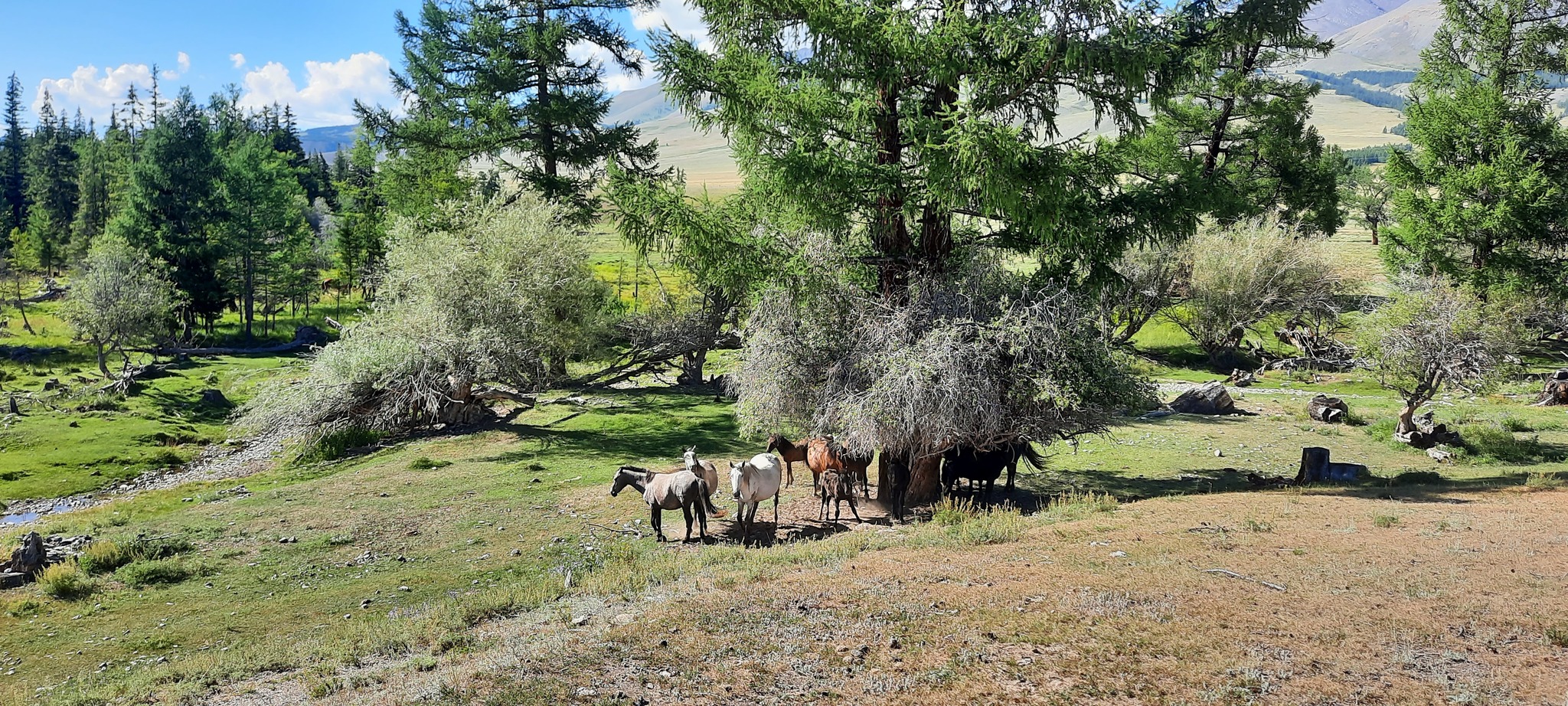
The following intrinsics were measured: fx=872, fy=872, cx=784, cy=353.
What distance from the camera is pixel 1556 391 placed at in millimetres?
30281

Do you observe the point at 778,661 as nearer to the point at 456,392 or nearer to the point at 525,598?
the point at 525,598

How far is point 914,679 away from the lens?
27.0ft

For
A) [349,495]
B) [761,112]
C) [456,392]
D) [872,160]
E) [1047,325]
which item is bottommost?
[349,495]

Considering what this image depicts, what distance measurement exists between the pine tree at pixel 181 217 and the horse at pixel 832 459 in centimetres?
5427

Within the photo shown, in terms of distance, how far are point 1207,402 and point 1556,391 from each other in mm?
12063

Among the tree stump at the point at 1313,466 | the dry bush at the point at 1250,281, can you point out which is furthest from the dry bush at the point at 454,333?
the dry bush at the point at 1250,281

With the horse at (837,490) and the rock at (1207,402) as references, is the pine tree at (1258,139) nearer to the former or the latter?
the rock at (1207,402)

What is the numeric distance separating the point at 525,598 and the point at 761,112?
11.3 m

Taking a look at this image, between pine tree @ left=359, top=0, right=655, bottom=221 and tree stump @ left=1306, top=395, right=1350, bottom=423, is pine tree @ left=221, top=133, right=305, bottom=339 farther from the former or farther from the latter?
tree stump @ left=1306, top=395, right=1350, bottom=423

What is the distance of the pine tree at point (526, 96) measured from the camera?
41.6m

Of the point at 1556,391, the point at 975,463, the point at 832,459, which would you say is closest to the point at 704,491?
the point at 832,459

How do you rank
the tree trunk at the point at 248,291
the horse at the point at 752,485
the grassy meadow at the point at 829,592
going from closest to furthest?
1. the grassy meadow at the point at 829,592
2. the horse at the point at 752,485
3. the tree trunk at the point at 248,291

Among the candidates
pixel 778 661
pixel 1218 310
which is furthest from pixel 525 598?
pixel 1218 310

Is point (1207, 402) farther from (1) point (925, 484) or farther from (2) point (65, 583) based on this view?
(2) point (65, 583)
